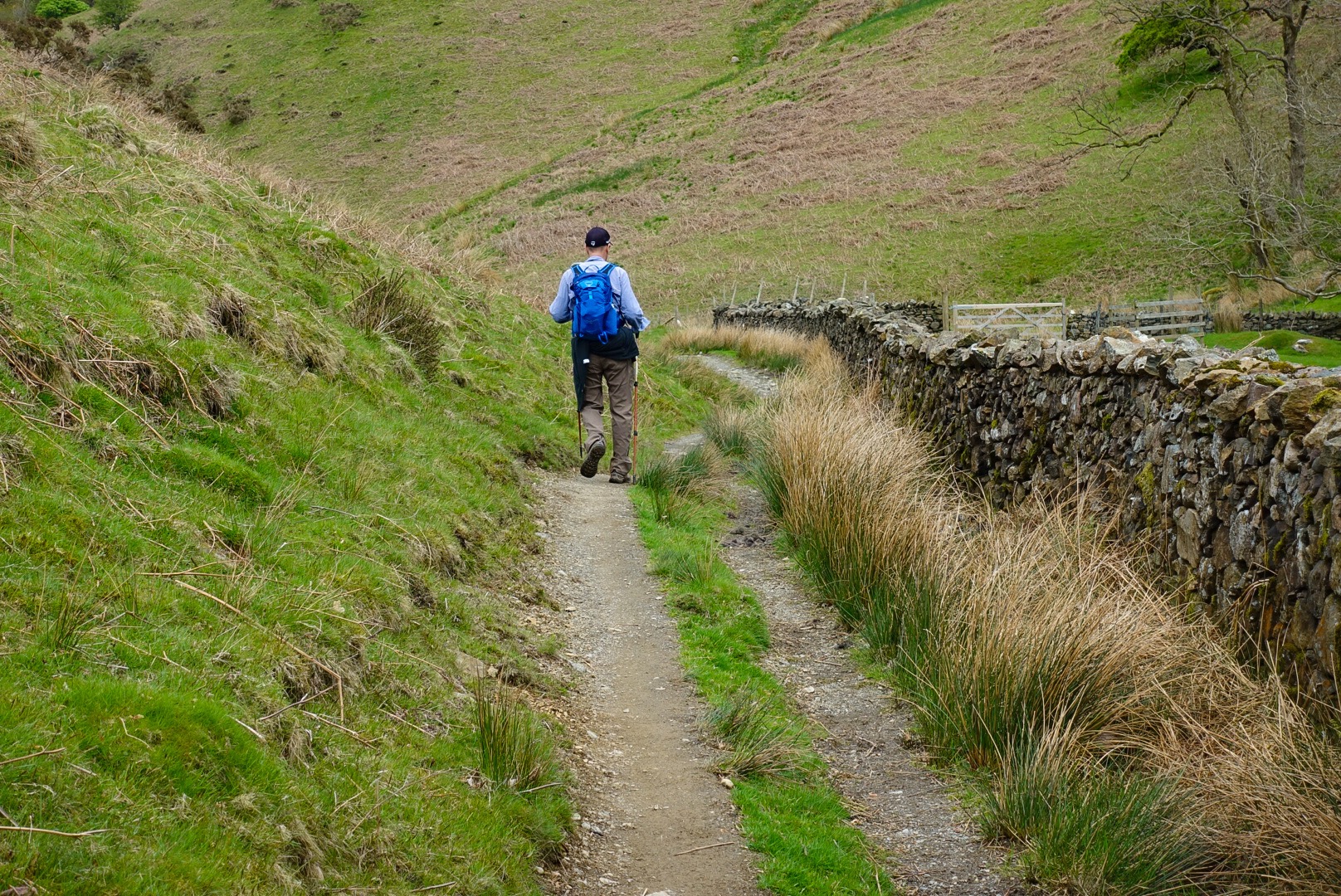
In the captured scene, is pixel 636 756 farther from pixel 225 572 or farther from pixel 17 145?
pixel 17 145

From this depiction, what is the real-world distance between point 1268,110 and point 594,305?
3988 cm

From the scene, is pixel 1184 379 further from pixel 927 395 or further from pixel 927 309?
pixel 927 309

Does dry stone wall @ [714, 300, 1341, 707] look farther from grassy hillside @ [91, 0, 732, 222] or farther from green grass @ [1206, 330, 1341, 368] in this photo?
grassy hillside @ [91, 0, 732, 222]

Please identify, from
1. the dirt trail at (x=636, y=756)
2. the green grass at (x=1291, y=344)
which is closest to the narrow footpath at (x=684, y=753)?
the dirt trail at (x=636, y=756)

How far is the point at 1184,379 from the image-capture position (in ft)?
21.2

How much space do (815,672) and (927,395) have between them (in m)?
5.70

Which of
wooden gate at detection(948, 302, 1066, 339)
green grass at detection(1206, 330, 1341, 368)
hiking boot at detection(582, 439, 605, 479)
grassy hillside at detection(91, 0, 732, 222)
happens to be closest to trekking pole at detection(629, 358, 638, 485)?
hiking boot at detection(582, 439, 605, 479)

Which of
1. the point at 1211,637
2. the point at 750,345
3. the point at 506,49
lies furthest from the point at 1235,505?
the point at 506,49

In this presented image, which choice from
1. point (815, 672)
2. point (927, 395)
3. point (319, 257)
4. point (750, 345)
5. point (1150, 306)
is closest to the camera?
point (815, 672)

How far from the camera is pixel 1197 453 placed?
245 inches

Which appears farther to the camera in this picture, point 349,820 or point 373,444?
point 373,444

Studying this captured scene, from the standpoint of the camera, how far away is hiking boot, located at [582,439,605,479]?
32.9 ft

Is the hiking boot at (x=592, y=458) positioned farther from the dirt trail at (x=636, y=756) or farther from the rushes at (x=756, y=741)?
the rushes at (x=756, y=741)

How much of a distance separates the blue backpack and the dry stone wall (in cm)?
348
